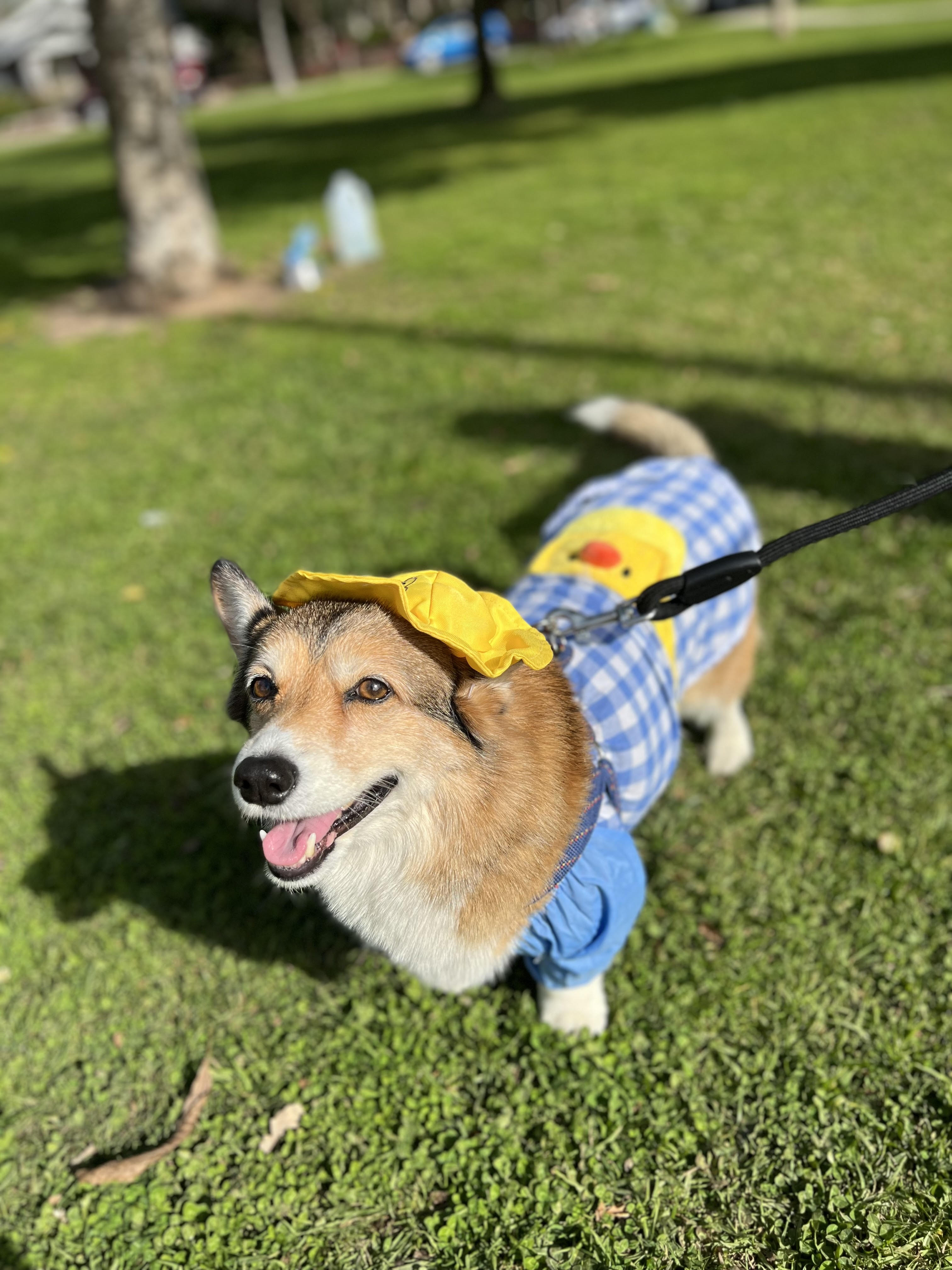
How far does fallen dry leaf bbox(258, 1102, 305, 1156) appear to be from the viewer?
8.54 ft

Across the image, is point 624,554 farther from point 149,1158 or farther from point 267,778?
point 149,1158

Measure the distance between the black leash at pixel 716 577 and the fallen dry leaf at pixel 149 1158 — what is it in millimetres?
1820

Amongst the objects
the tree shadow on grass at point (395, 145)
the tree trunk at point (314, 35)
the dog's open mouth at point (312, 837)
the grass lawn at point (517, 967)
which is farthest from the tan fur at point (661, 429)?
the tree trunk at point (314, 35)

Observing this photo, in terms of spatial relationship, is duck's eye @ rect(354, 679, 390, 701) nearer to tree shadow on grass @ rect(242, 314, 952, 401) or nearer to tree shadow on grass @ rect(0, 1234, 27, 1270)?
tree shadow on grass @ rect(0, 1234, 27, 1270)

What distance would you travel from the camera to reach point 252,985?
3.02 meters

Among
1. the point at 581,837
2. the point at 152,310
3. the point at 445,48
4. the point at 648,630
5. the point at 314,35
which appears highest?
the point at 648,630

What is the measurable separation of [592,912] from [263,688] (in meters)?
1.07

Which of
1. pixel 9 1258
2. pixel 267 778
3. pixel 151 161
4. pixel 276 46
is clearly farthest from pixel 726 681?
pixel 276 46

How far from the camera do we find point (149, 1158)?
101 inches

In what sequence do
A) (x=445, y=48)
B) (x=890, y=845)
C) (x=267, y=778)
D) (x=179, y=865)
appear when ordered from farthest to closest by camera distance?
(x=445, y=48), (x=179, y=865), (x=890, y=845), (x=267, y=778)

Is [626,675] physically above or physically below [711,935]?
above

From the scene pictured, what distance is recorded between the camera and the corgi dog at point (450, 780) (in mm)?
2068

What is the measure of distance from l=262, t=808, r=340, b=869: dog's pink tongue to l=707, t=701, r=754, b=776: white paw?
6.51 feet

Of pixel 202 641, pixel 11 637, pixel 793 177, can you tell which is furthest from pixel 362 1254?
pixel 793 177
